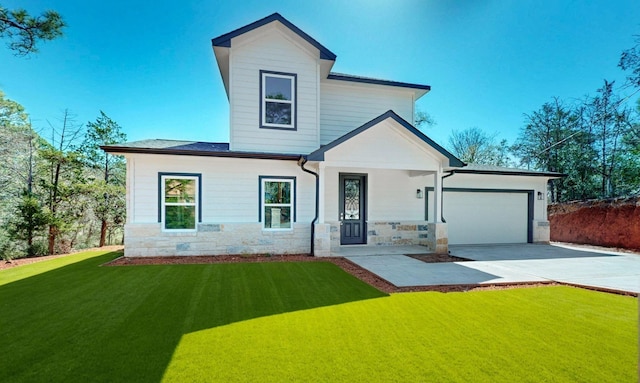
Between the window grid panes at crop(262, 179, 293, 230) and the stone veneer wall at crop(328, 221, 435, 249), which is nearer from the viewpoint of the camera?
the window grid panes at crop(262, 179, 293, 230)

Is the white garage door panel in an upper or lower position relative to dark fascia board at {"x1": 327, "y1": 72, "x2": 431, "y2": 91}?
lower

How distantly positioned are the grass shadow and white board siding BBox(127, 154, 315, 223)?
1.94m

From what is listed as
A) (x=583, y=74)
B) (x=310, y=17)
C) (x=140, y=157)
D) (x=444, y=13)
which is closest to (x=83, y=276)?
(x=140, y=157)

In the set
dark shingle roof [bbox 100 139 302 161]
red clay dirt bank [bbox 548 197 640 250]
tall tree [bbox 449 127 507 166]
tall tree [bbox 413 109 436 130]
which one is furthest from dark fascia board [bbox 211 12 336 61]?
tall tree [bbox 449 127 507 166]

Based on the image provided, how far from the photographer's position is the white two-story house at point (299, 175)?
28.7ft

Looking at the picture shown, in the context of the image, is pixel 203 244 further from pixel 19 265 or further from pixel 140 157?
pixel 19 265

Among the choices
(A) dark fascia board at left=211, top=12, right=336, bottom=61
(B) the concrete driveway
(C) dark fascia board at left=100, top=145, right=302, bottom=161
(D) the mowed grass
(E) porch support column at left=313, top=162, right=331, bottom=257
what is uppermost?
(A) dark fascia board at left=211, top=12, right=336, bottom=61

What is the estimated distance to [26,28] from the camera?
7707 mm

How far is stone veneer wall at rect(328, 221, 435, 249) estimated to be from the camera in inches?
425

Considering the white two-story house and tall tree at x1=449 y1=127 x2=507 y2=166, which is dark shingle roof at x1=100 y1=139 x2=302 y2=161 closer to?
the white two-story house

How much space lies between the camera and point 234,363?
296 cm

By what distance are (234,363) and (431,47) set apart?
1554 cm

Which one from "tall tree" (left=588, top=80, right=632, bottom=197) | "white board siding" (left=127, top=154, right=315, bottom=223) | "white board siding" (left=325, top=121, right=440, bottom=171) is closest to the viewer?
"white board siding" (left=127, top=154, right=315, bottom=223)

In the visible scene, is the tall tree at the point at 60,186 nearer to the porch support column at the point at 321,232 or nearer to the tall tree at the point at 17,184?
the tall tree at the point at 17,184
